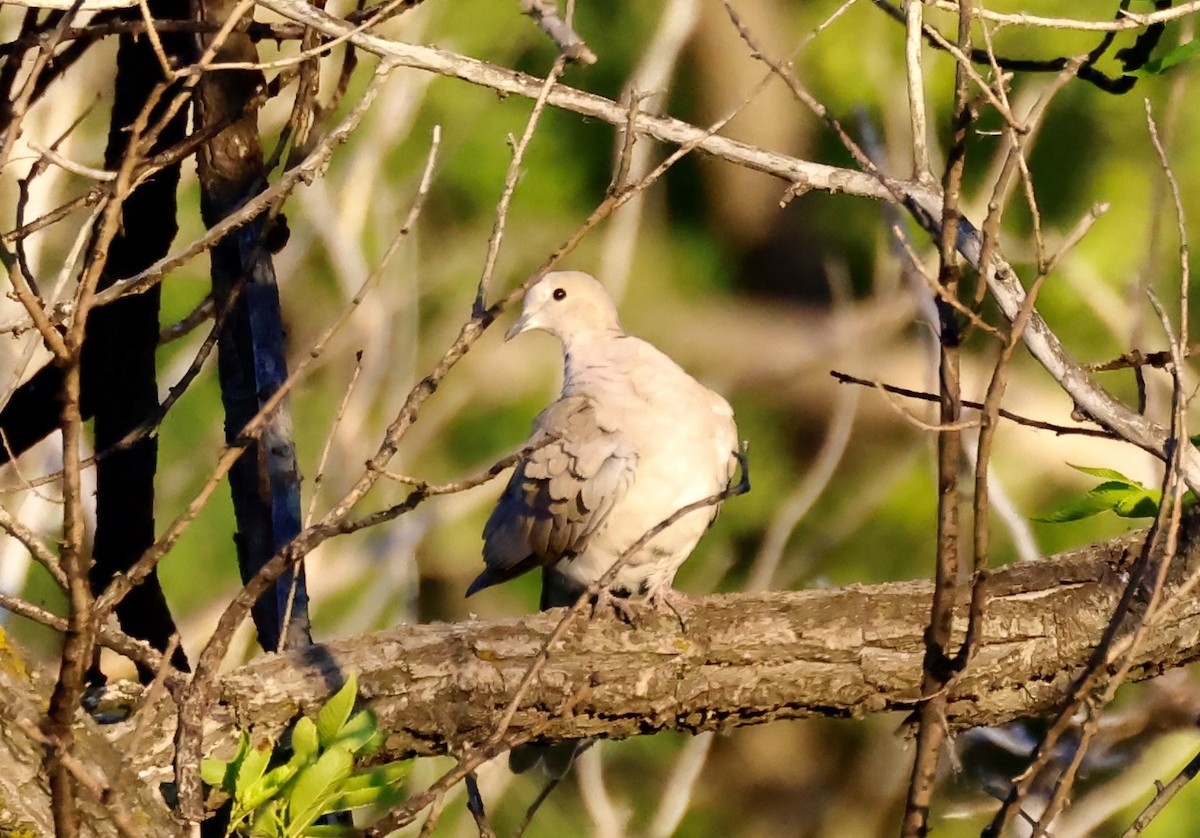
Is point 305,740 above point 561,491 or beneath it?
beneath

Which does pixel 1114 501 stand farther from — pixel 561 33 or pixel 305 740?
Answer: pixel 305 740

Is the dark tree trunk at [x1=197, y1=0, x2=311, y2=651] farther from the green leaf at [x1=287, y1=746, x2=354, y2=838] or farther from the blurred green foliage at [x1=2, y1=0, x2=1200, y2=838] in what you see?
the blurred green foliage at [x1=2, y1=0, x2=1200, y2=838]

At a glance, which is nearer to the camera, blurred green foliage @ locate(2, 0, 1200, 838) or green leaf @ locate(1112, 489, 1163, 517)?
green leaf @ locate(1112, 489, 1163, 517)

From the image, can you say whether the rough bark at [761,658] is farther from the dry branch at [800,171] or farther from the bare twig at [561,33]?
the bare twig at [561,33]

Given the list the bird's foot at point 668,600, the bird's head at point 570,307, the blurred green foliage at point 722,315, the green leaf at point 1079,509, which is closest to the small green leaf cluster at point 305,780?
the bird's foot at point 668,600

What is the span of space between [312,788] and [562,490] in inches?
45.9

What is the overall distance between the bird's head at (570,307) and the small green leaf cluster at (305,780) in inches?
59.0

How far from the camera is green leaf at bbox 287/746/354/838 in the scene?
1345 millimetres

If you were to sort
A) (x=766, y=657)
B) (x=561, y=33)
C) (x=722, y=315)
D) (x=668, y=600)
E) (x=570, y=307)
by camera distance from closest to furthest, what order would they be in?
(x=561, y=33)
(x=766, y=657)
(x=668, y=600)
(x=570, y=307)
(x=722, y=315)

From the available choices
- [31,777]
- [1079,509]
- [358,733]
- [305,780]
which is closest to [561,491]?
[1079,509]

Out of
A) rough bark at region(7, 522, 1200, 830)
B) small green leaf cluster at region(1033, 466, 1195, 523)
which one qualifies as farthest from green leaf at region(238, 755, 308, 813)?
small green leaf cluster at region(1033, 466, 1195, 523)

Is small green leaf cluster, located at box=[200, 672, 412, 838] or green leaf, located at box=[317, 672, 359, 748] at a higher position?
green leaf, located at box=[317, 672, 359, 748]

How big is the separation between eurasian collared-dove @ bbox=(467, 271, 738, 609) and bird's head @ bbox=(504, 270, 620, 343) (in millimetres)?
197

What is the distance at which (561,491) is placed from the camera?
2469mm
